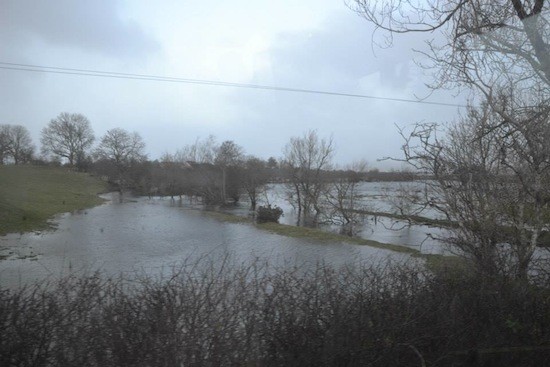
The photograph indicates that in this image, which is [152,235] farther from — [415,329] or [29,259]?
[415,329]

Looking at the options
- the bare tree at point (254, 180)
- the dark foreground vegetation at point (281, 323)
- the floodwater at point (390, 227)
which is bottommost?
the floodwater at point (390, 227)

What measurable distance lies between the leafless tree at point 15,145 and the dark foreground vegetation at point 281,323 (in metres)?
13.6

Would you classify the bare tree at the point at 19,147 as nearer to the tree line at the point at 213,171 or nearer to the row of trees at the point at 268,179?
the tree line at the point at 213,171

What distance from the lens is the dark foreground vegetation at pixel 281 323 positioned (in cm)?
328

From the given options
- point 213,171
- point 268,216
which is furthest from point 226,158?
point 268,216

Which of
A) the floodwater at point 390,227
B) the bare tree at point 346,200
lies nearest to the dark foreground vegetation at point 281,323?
the floodwater at point 390,227

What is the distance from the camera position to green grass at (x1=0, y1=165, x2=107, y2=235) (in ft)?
63.0

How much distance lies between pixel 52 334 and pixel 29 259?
10.8m

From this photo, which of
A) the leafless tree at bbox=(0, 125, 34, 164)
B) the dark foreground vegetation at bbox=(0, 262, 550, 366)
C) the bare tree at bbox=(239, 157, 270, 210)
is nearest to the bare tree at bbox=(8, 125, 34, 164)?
the leafless tree at bbox=(0, 125, 34, 164)

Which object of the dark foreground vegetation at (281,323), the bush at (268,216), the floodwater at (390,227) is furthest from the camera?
the bush at (268,216)

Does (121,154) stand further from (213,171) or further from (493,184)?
(493,184)

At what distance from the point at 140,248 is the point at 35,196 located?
14489 millimetres

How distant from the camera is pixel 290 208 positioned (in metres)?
47.9

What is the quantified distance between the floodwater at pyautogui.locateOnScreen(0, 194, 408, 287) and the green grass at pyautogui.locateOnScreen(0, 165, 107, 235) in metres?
1.20
